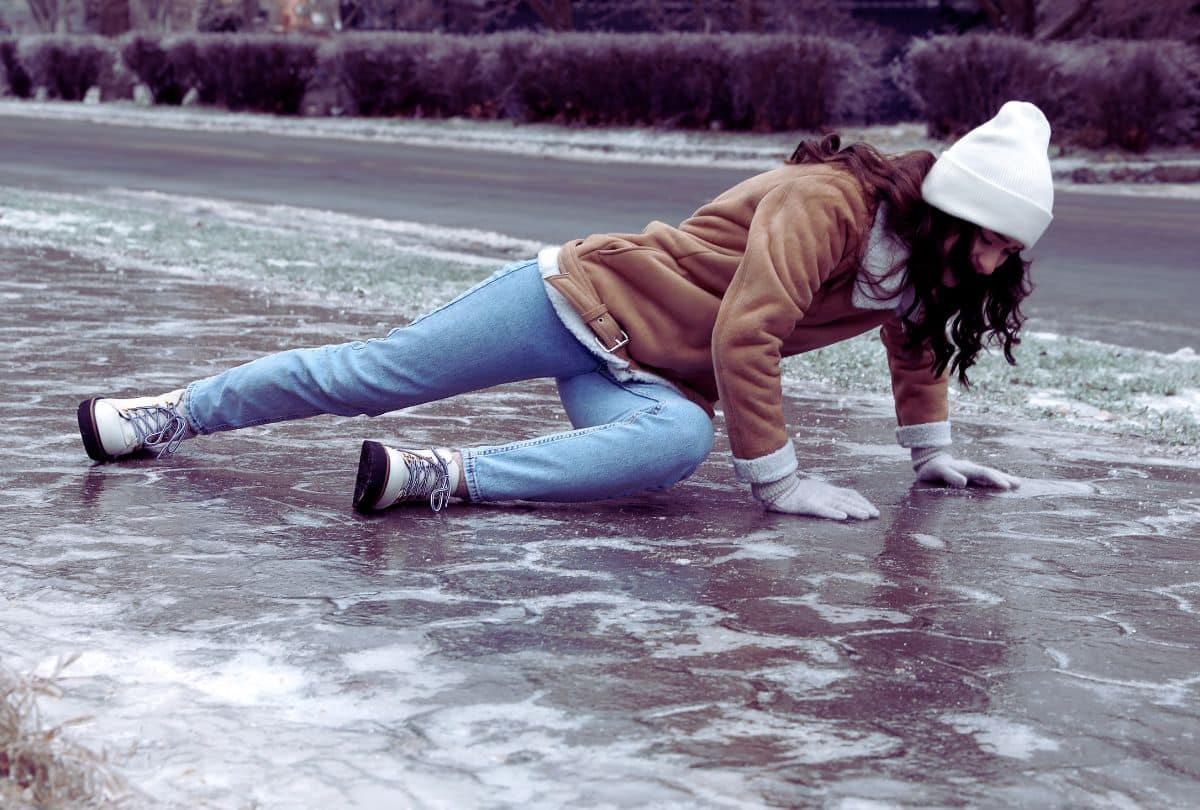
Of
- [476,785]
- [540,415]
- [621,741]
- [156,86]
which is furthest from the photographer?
[156,86]

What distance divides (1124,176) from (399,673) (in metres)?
17.2

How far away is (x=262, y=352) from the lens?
19.3 feet

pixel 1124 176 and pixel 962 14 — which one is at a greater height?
pixel 962 14

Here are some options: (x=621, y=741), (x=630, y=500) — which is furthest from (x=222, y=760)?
(x=630, y=500)

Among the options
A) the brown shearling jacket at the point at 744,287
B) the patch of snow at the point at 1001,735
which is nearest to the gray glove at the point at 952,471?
the brown shearling jacket at the point at 744,287

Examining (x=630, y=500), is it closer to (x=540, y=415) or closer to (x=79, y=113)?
(x=540, y=415)

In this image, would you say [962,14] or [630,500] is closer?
[630,500]

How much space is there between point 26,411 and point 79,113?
84.6 feet

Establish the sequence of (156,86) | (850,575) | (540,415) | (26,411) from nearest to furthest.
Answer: (850,575)
(26,411)
(540,415)
(156,86)

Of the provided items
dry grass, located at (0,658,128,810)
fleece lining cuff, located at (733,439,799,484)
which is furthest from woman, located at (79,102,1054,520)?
dry grass, located at (0,658,128,810)

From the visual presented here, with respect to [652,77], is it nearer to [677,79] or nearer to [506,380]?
[677,79]

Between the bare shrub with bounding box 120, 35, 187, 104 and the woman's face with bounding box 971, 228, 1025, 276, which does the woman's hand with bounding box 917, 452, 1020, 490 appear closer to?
the woman's face with bounding box 971, 228, 1025, 276

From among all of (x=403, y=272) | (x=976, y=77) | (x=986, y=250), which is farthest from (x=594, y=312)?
(x=976, y=77)

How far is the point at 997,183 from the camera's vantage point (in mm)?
3588
